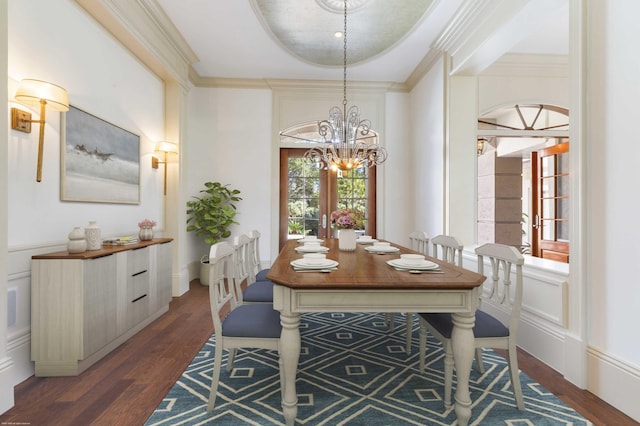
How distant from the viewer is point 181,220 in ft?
14.9

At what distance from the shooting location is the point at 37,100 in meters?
2.18

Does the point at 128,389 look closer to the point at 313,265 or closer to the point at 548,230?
the point at 313,265

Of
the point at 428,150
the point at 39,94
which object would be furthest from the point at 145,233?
the point at 428,150

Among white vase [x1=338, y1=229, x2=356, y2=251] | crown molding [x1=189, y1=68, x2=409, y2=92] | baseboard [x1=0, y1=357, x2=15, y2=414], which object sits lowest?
baseboard [x1=0, y1=357, x2=15, y2=414]

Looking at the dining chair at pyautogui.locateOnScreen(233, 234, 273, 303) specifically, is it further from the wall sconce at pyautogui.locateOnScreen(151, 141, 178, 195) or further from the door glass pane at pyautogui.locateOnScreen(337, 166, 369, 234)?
the door glass pane at pyautogui.locateOnScreen(337, 166, 369, 234)

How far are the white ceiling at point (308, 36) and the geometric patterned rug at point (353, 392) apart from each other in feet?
9.88

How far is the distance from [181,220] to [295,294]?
135 inches

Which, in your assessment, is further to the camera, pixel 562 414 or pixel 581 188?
pixel 581 188

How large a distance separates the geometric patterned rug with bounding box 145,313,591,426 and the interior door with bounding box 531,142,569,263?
329 cm

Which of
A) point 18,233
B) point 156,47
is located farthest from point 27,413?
point 156,47

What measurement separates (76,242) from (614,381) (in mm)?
3656

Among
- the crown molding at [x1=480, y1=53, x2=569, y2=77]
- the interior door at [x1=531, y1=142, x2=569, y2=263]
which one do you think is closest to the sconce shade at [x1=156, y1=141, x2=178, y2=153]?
the crown molding at [x1=480, y1=53, x2=569, y2=77]

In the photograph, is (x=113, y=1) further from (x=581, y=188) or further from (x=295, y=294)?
(x=581, y=188)

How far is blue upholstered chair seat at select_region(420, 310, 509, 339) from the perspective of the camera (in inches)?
71.6
